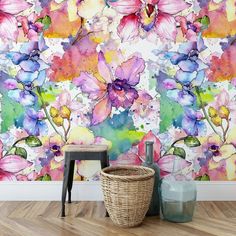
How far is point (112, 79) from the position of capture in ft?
9.84

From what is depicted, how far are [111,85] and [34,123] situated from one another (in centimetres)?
66

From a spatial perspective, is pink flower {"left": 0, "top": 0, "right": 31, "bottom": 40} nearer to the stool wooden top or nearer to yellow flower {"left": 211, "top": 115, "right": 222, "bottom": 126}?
the stool wooden top

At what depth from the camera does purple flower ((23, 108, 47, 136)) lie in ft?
9.84

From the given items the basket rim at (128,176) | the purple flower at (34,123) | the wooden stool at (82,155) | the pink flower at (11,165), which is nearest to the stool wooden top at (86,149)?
the wooden stool at (82,155)

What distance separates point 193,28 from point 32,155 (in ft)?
5.22

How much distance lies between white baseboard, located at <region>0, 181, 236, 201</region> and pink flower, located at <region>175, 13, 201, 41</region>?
1.15 m

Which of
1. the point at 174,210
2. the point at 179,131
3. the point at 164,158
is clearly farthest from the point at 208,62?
the point at 174,210

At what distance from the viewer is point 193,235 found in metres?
2.28

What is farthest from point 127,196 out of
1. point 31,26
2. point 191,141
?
point 31,26

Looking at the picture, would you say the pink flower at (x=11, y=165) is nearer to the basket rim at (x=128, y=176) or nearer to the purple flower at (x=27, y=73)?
the purple flower at (x=27, y=73)

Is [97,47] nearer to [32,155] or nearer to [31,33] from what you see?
[31,33]

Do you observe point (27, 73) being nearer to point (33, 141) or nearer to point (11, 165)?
point (33, 141)

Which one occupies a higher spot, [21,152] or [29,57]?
[29,57]

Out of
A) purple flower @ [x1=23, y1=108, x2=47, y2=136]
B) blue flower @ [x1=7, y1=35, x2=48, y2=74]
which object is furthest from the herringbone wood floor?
blue flower @ [x1=7, y1=35, x2=48, y2=74]
